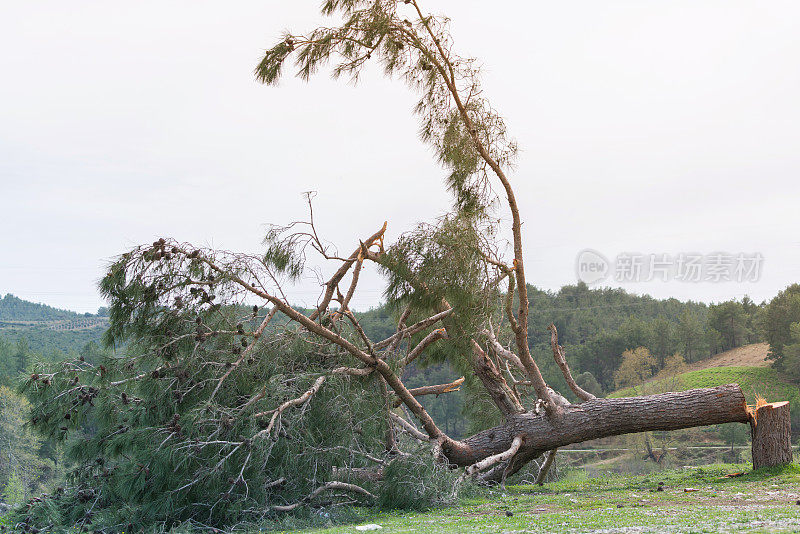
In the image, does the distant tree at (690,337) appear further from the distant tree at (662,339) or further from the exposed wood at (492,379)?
the exposed wood at (492,379)

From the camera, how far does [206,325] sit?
693cm

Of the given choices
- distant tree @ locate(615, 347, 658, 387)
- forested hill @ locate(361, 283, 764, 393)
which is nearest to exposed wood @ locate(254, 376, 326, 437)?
forested hill @ locate(361, 283, 764, 393)

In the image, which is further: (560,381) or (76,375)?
(560,381)

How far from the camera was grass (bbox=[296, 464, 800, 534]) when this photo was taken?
4.48 meters

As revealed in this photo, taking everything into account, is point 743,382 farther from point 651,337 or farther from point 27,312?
point 27,312

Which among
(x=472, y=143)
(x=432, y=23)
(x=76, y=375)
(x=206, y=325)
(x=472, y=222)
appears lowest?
(x=76, y=375)

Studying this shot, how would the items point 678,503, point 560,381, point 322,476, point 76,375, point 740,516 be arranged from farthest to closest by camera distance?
1. point 560,381
2. point 76,375
3. point 322,476
4. point 678,503
5. point 740,516

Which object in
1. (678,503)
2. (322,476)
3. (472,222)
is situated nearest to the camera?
(678,503)

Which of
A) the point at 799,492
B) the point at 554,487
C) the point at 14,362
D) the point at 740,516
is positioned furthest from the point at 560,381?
the point at 14,362

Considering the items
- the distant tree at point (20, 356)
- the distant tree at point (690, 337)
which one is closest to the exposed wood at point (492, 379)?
the distant tree at point (690, 337)

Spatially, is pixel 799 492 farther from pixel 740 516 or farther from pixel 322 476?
pixel 322 476

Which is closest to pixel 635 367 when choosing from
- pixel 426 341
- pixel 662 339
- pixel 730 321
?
pixel 662 339

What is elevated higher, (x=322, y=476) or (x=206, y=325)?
(x=206, y=325)

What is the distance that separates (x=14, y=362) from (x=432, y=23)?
32186 mm
